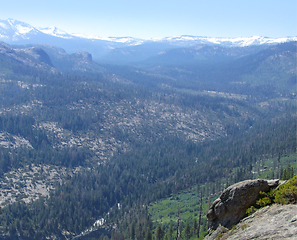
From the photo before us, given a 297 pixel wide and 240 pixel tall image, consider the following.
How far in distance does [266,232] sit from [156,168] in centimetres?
15975

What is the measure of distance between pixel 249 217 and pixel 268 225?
6046 mm

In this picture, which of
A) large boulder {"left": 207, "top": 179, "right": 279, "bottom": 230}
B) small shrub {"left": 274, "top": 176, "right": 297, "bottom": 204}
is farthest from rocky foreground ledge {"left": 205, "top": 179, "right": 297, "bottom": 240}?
small shrub {"left": 274, "top": 176, "right": 297, "bottom": 204}

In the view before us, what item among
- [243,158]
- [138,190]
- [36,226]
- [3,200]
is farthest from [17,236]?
[243,158]

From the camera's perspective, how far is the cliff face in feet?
92.1

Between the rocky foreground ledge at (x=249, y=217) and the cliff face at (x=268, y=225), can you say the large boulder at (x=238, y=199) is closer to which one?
the rocky foreground ledge at (x=249, y=217)

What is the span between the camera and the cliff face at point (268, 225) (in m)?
28.1

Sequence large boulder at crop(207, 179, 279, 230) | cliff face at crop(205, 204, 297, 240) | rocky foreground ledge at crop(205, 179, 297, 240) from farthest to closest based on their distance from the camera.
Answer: large boulder at crop(207, 179, 279, 230) < rocky foreground ledge at crop(205, 179, 297, 240) < cliff face at crop(205, 204, 297, 240)

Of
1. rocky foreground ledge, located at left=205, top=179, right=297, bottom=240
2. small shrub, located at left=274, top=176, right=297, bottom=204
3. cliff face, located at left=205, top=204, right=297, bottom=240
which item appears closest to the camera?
cliff face, located at left=205, top=204, right=297, bottom=240

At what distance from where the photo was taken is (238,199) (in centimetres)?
3891

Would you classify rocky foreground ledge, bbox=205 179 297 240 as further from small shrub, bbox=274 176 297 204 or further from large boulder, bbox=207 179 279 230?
small shrub, bbox=274 176 297 204

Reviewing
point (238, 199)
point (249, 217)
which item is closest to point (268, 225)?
point (249, 217)

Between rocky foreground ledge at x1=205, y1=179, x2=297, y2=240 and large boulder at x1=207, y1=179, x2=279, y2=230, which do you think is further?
large boulder at x1=207, y1=179, x2=279, y2=230

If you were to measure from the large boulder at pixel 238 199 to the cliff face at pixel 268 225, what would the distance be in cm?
182

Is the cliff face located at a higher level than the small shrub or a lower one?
lower
